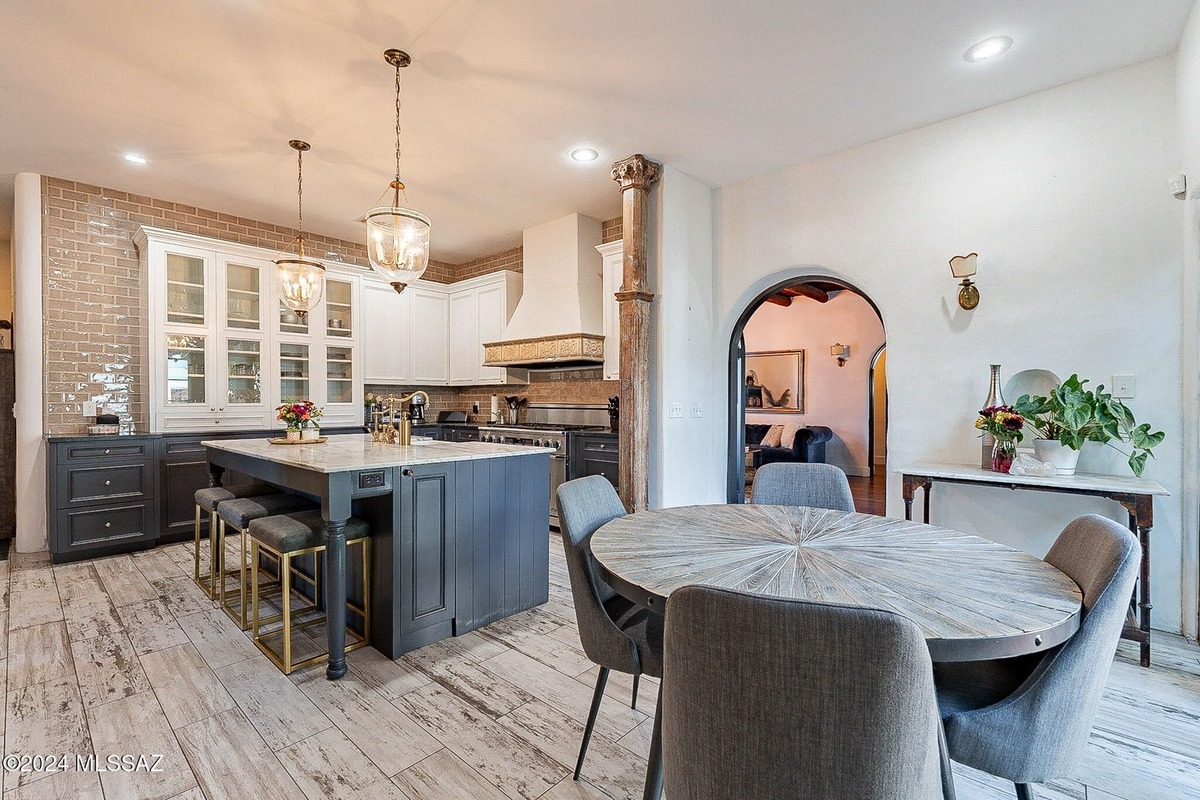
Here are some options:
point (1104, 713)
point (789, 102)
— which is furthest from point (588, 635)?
point (789, 102)

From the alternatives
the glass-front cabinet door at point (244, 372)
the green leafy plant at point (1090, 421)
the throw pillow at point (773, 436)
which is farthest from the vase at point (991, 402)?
the glass-front cabinet door at point (244, 372)

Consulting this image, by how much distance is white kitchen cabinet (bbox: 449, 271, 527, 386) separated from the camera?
238 inches

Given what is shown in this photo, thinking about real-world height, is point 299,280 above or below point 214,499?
above


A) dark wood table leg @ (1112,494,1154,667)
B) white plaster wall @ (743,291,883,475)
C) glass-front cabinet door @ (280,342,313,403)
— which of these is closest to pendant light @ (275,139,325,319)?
glass-front cabinet door @ (280,342,313,403)

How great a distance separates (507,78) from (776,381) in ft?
23.8

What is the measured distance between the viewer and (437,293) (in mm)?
6578

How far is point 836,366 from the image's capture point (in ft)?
28.2

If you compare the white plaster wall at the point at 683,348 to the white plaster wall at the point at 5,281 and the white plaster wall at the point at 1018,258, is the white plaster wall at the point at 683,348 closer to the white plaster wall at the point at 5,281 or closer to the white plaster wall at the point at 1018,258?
the white plaster wall at the point at 1018,258

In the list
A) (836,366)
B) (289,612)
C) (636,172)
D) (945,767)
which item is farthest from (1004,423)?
(836,366)

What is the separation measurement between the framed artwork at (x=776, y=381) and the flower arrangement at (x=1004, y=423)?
5.74m

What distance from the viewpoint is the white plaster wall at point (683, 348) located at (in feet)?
13.3

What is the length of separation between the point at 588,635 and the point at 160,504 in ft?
14.6

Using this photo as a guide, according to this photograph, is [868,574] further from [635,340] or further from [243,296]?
[243,296]

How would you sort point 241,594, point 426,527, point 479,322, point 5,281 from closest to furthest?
1. point 426,527
2. point 241,594
3. point 5,281
4. point 479,322
